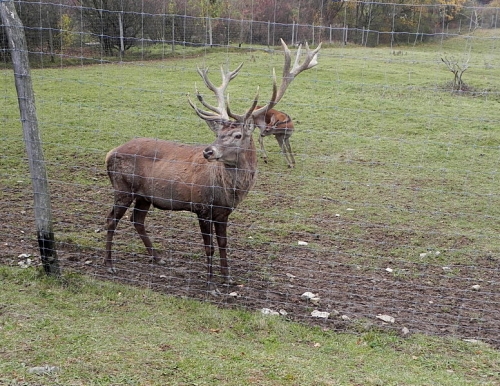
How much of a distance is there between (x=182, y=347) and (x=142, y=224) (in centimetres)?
244

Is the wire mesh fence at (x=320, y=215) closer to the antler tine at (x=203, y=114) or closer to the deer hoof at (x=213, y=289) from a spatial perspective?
the deer hoof at (x=213, y=289)

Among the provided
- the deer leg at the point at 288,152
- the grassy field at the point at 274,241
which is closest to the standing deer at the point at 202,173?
the grassy field at the point at 274,241

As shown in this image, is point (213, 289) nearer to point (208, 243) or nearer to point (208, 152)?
point (208, 243)

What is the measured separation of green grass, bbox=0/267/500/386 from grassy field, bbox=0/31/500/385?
0.01 m

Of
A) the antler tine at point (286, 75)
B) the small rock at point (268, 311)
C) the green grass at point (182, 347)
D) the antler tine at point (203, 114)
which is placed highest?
the antler tine at point (286, 75)

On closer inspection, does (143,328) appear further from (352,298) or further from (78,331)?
(352,298)

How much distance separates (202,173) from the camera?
5.94 meters

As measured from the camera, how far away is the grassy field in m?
4.01

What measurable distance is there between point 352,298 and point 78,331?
8.05 ft

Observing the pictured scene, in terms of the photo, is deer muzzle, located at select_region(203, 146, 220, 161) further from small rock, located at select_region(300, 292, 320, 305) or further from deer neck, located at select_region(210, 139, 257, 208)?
small rock, located at select_region(300, 292, 320, 305)

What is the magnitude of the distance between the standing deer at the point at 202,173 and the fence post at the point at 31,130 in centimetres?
75

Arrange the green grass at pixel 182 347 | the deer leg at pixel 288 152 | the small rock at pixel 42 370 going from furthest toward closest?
the deer leg at pixel 288 152, the green grass at pixel 182 347, the small rock at pixel 42 370

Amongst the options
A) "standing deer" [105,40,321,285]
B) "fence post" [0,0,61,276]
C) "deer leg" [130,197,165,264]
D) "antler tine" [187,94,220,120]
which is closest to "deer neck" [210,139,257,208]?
"standing deer" [105,40,321,285]

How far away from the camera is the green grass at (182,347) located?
381 cm
